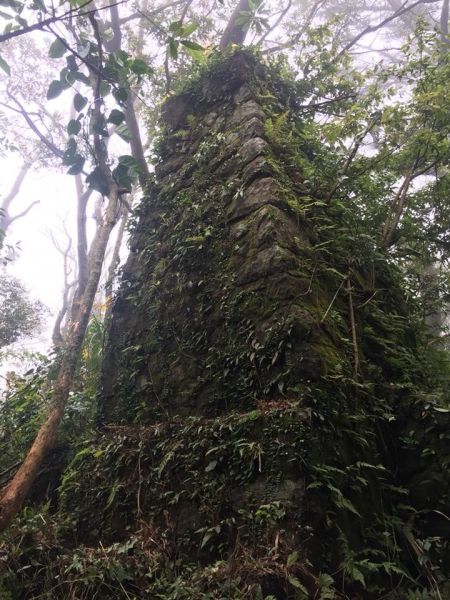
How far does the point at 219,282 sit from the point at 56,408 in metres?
1.87

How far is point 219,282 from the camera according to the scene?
386 centimetres

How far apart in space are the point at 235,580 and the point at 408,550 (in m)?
1.04

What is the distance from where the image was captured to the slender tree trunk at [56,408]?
3.36 metres

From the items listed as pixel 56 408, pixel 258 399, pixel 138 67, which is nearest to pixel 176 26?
pixel 138 67

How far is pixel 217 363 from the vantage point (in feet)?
11.2

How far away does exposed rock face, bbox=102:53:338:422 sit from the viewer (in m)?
3.12

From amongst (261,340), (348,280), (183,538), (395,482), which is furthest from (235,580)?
(348,280)

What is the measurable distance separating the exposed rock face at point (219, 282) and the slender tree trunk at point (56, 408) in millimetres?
456

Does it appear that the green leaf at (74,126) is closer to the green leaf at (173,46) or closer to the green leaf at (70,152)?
the green leaf at (70,152)

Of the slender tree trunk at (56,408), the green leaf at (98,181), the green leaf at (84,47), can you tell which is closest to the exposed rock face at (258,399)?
the slender tree trunk at (56,408)

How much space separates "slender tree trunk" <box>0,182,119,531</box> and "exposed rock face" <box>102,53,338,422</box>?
0.46 metres

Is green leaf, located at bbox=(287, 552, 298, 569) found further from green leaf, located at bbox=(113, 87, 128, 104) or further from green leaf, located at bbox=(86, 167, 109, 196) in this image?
green leaf, located at bbox=(86, 167, 109, 196)

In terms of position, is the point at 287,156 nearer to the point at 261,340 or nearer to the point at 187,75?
the point at 261,340

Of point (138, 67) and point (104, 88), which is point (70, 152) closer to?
point (104, 88)
